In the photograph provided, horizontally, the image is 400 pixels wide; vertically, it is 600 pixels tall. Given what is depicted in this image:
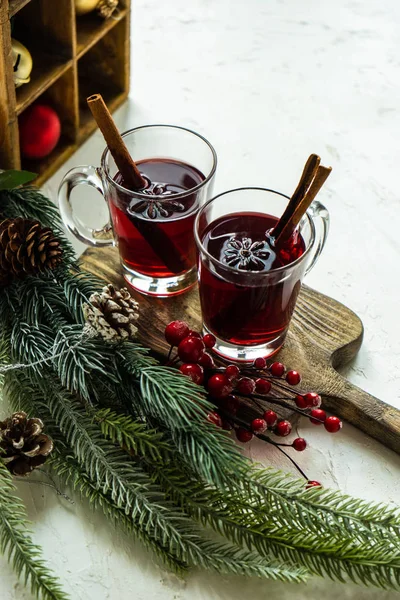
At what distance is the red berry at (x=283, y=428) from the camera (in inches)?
29.2

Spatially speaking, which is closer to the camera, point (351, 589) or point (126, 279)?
point (351, 589)

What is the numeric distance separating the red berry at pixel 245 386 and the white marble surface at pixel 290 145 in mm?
61

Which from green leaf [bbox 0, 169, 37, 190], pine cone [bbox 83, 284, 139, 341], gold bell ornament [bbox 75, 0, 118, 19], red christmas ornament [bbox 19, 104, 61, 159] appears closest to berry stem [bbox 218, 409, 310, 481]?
pine cone [bbox 83, 284, 139, 341]

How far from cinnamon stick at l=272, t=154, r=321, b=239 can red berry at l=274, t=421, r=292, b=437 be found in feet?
0.61

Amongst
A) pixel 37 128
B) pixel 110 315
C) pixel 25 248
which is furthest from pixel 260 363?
pixel 37 128

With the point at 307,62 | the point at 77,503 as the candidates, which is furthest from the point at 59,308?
the point at 307,62

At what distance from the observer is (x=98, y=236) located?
2.99 feet

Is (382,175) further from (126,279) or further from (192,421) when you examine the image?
(192,421)

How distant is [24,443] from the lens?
698mm

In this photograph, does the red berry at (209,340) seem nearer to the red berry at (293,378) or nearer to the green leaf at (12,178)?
the red berry at (293,378)

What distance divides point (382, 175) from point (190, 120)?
0.30 m

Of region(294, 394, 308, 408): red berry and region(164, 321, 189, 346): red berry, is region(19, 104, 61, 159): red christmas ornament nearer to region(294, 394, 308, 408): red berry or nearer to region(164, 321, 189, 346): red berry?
region(164, 321, 189, 346): red berry

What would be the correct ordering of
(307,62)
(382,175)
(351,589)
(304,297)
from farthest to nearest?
(307,62) < (382,175) < (304,297) < (351,589)

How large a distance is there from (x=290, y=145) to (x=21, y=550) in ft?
2.35
